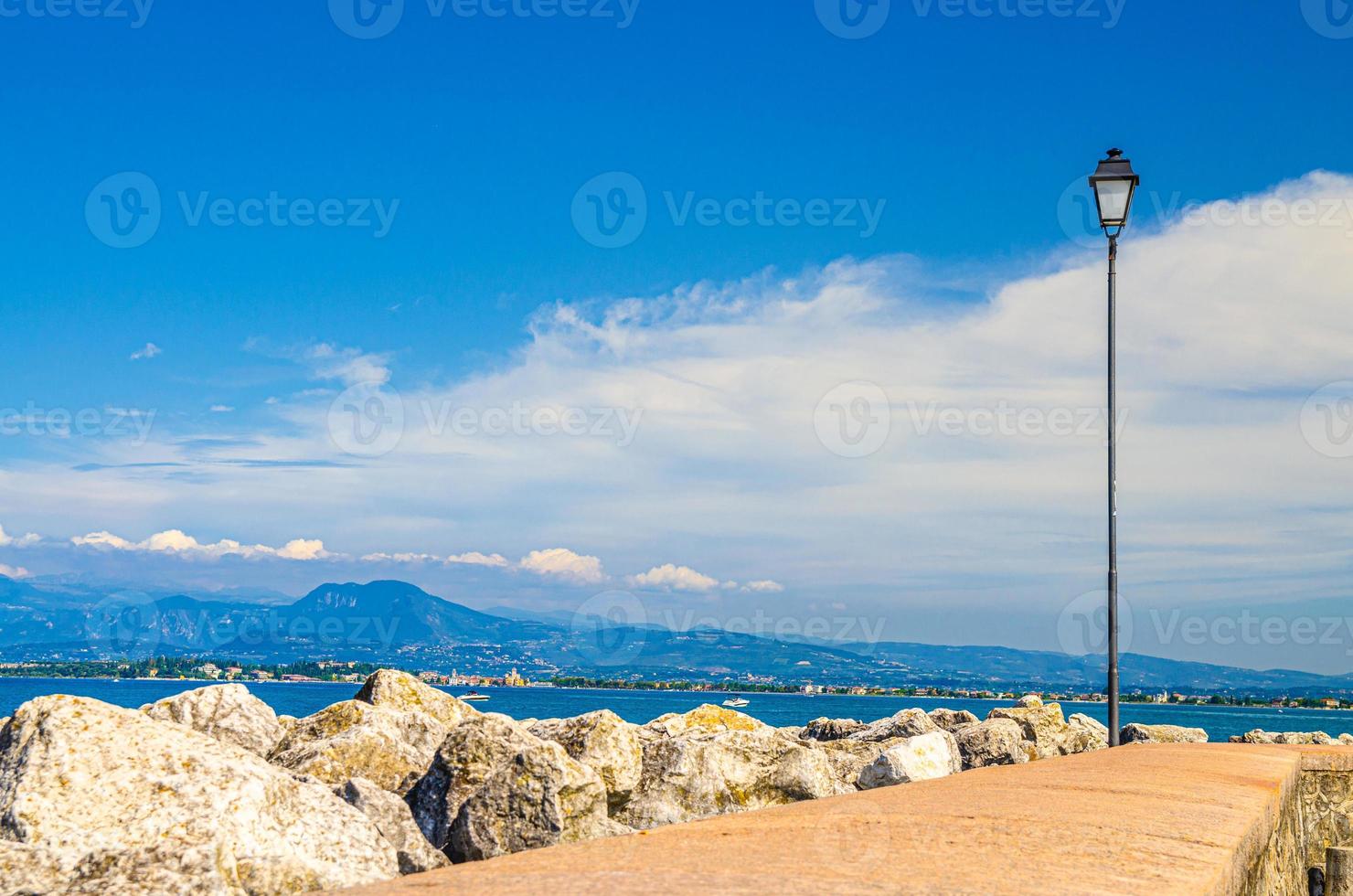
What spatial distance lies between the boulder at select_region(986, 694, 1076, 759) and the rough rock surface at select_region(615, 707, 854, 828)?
14.3 feet

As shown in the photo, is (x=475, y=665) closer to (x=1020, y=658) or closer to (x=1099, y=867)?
(x=1020, y=658)

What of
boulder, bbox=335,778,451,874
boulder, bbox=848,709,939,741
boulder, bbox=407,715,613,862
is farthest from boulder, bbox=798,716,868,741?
→ boulder, bbox=335,778,451,874

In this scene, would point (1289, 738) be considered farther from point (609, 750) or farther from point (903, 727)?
point (609, 750)

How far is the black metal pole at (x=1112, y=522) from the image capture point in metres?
10.9

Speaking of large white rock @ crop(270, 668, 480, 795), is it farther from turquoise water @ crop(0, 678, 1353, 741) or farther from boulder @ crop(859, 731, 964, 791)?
turquoise water @ crop(0, 678, 1353, 741)

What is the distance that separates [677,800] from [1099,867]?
385 centimetres

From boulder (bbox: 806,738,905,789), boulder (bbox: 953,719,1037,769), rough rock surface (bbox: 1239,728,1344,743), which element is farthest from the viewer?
rough rock surface (bbox: 1239,728,1344,743)

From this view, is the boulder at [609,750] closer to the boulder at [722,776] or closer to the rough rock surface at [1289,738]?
the boulder at [722,776]

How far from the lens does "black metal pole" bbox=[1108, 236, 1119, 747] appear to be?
1093cm

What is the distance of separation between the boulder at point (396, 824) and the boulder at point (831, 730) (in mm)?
9473

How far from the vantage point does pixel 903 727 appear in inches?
487

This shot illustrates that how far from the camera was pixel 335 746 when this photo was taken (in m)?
7.20

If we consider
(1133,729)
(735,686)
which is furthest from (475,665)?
(1133,729)

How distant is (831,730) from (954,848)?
36.0 ft
